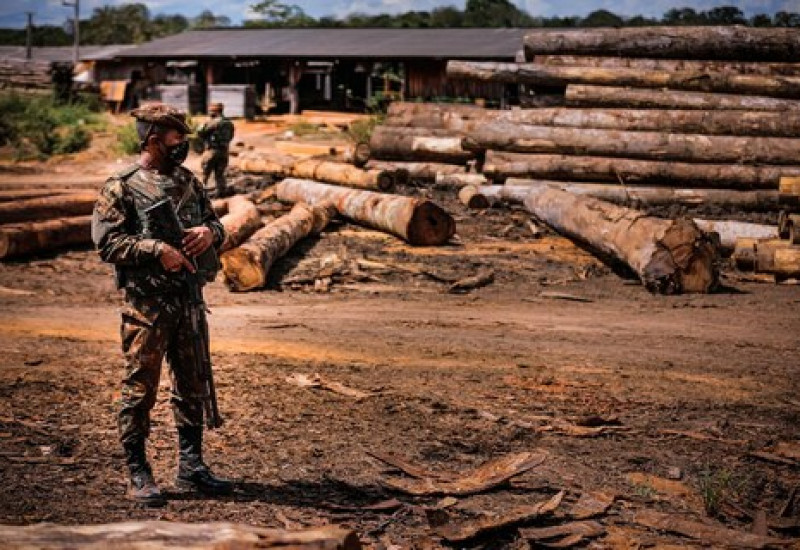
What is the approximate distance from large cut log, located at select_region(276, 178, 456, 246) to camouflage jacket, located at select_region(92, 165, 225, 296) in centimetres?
929

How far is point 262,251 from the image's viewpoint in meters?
12.8

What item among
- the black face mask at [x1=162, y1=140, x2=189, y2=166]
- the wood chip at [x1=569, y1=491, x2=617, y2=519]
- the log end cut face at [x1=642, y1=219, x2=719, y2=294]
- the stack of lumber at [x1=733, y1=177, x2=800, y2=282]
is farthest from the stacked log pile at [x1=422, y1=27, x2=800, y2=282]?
the black face mask at [x1=162, y1=140, x2=189, y2=166]

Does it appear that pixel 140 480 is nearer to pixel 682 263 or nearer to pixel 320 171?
pixel 682 263

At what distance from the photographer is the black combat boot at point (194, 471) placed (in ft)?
19.2

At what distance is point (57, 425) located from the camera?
23.2ft

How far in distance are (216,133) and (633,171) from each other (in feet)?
24.9

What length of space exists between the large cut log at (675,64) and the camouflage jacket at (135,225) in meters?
15.0

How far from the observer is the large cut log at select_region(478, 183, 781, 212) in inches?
648

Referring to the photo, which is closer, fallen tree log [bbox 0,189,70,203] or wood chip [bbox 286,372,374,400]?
wood chip [bbox 286,372,374,400]

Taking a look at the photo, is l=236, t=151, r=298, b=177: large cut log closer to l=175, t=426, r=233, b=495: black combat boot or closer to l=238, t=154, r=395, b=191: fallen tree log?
l=238, t=154, r=395, b=191: fallen tree log

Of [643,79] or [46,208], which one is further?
[643,79]

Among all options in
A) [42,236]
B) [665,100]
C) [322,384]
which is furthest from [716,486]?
[665,100]

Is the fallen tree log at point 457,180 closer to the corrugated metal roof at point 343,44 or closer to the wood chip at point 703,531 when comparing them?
the wood chip at point 703,531

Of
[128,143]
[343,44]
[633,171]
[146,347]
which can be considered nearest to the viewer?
[146,347]
